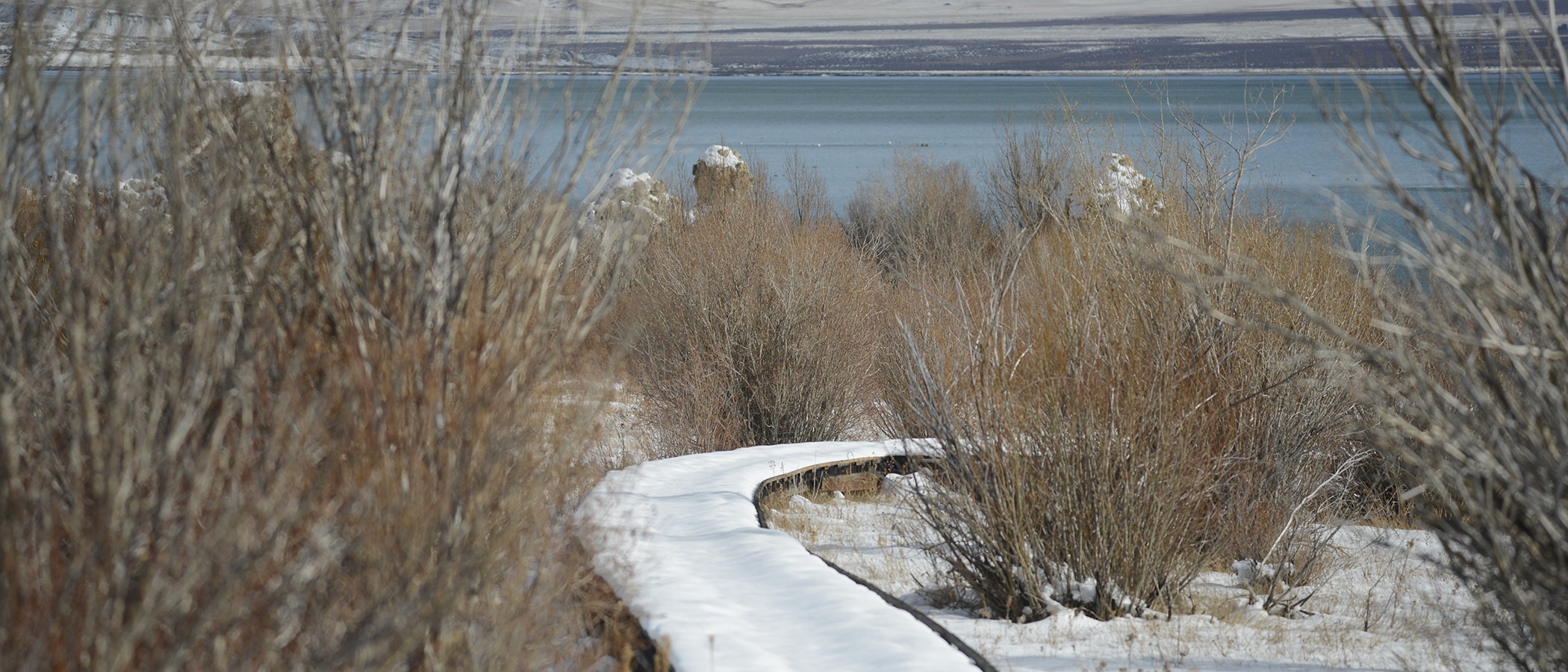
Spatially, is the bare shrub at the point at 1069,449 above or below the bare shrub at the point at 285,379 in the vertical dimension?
below

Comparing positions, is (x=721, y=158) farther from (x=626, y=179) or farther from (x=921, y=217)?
(x=626, y=179)

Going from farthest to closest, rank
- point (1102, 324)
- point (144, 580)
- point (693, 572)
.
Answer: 1. point (1102, 324)
2. point (693, 572)
3. point (144, 580)

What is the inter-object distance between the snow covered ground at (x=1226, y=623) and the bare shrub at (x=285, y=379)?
320cm

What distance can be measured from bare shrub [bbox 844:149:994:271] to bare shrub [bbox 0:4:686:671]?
62.8 ft

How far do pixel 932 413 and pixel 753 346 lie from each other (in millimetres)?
7609

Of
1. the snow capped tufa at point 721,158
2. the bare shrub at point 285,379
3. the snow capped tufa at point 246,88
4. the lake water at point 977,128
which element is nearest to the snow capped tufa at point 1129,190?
the lake water at point 977,128

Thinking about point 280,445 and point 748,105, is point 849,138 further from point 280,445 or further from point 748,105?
point 280,445

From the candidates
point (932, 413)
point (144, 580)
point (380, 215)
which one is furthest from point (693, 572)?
point (144, 580)

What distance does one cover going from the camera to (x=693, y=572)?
23.0 ft

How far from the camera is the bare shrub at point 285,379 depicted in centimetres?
292

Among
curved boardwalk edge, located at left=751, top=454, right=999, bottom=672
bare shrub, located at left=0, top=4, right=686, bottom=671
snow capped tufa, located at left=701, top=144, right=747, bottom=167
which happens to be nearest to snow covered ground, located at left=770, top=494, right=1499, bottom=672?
curved boardwalk edge, located at left=751, top=454, right=999, bottom=672

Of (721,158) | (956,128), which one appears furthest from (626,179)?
(956,128)

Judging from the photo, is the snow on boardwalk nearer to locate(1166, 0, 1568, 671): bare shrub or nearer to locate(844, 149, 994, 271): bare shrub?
locate(1166, 0, 1568, 671): bare shrub

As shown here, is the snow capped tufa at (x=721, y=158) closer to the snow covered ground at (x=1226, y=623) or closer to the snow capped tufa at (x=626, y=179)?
the snow capped tufa at (x=626, y=179)
